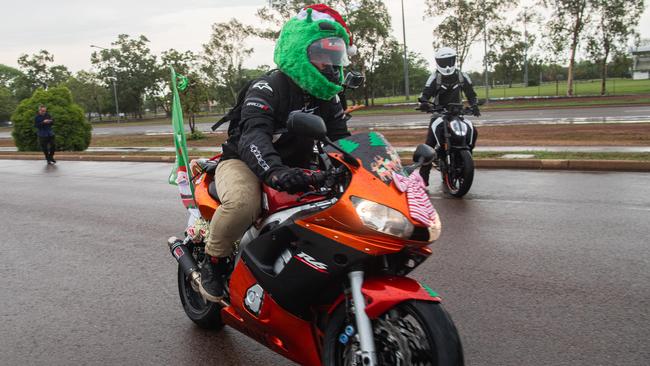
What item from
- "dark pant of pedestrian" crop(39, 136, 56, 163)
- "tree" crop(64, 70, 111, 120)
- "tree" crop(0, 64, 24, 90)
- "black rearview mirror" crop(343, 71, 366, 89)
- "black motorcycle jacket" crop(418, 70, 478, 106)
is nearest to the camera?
"black rearview mirror" crop(343, 71, 366, 89)

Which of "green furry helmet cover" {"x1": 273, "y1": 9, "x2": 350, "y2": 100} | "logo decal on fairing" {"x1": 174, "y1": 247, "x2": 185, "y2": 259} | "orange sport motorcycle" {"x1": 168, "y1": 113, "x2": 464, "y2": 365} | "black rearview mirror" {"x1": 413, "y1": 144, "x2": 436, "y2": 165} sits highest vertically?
"green furry helmet cover" {"x1": 273, "y1": 9, "x2": 350, "y2": 100}

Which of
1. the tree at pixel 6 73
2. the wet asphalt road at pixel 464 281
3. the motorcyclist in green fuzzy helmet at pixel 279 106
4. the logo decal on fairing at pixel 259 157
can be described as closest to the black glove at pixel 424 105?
the wet asphalt road at pixel 464 281

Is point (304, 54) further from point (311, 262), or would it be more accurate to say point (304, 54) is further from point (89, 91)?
point (89, 91)

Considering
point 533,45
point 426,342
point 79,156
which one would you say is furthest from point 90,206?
point 533,45

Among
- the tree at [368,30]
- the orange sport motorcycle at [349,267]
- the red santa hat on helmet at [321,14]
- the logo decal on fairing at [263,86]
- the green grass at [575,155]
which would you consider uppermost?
the tree at [368,30]

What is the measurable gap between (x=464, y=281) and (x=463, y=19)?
1651 inches

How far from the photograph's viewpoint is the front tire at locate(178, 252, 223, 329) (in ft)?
13.5

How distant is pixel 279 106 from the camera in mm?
3285

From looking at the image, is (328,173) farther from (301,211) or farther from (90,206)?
(90,206)

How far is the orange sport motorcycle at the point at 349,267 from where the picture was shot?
96.4 inches

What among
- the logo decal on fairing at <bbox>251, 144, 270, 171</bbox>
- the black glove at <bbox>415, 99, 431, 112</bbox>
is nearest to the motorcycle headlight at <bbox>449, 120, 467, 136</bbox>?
the black glove at <bbox>415, 99, 431, 112</bbox>

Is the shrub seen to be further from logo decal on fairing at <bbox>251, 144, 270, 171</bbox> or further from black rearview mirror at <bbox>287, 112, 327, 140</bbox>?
black rearview mirror at <bbox>287, 112, 327, 140</bbox>

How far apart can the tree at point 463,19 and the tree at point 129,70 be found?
183 feet

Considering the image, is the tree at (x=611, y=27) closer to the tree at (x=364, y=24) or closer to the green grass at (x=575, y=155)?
the tree at (x=364, y=24)
